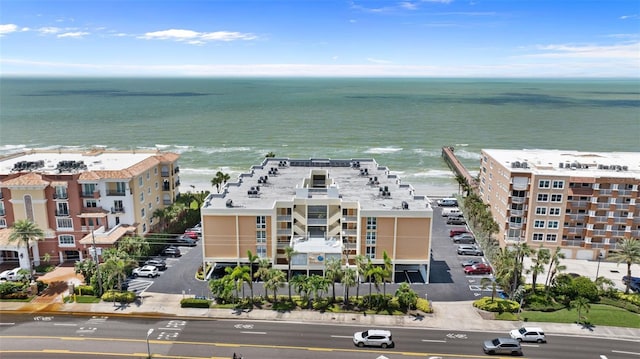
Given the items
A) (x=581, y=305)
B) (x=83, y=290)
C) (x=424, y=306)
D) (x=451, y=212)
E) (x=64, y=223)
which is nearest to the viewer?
(x=581, y=305)

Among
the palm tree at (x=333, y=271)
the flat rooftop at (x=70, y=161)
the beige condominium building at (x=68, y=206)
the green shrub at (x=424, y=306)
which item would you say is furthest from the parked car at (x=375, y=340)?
the flat rooftop at (x=70, y=161)

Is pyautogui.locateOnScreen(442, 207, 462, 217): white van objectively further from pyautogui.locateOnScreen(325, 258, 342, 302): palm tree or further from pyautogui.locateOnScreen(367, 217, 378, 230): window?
pyautogui.locateOnScreen(325, 258, 342, 302): palm tree

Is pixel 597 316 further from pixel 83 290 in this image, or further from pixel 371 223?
pixel 83 290

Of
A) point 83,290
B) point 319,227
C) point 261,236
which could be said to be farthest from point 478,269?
point 83,290

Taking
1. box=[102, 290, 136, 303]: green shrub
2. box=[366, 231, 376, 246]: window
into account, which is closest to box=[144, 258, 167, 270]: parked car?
box=[102, 290, 136, 303]: green shrub

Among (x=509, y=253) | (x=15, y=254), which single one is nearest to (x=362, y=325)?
(x=509, y=253)

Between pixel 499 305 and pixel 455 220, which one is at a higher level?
pixel 455 220

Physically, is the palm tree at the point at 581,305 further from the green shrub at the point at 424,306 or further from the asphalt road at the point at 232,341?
the green shrub at the point at 424,306
